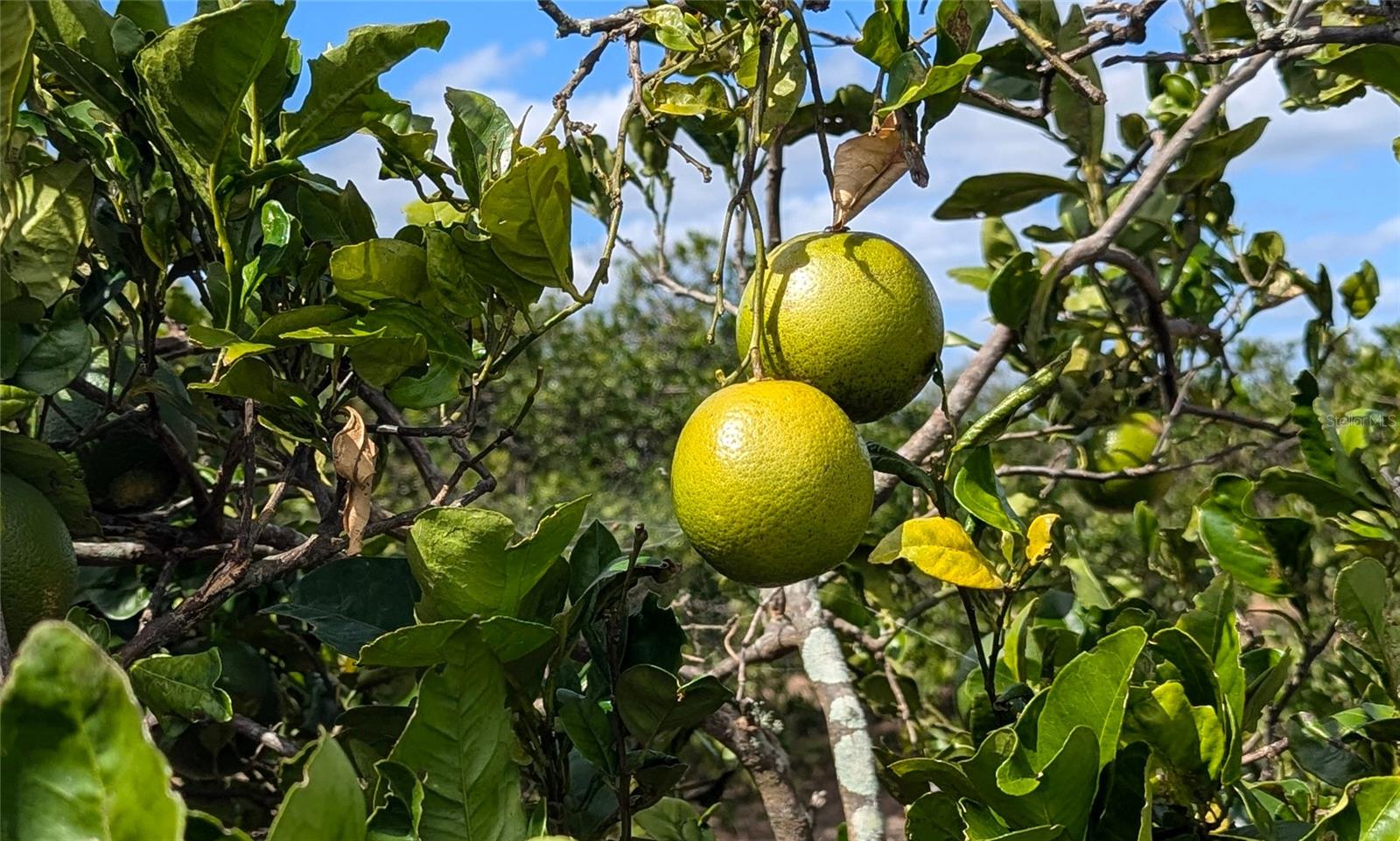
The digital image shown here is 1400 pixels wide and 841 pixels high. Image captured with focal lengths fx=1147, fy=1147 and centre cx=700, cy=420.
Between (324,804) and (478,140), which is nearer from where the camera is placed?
(324,804)

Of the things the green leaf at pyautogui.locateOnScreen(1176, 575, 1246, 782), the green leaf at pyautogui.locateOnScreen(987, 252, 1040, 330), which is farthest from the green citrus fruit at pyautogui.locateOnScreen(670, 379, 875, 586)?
the green leaf at pyautogui.locateOnScreen(987, 252, 1040, 330)

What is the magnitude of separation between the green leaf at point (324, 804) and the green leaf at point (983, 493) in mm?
662

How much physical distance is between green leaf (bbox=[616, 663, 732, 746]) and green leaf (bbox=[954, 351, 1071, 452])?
319 millimetres

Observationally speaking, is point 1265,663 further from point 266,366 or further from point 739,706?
point 266,366

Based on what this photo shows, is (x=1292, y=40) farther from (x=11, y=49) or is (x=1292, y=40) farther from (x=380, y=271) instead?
(x=11, y=49)

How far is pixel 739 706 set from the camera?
148cm

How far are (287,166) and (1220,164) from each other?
1.56 m

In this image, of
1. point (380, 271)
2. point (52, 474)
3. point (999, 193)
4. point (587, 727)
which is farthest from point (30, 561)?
point (999, 193)

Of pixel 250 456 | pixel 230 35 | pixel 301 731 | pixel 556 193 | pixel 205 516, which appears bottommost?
pixel 301 731

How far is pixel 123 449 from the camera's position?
1.27 m

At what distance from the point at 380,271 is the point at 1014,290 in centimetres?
96

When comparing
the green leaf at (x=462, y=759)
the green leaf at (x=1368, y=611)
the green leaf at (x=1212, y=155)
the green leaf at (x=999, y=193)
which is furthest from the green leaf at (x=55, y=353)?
the green leaf at (x=1212, y=155)

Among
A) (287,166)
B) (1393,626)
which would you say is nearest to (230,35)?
(287,166)

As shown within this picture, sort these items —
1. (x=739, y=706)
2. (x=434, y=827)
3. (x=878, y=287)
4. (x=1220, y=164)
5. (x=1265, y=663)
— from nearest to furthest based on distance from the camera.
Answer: (x=434, y=827) < (x=878, y=287) < (x=1265, y=663) < (x=739, y=706) < (x=1220, y=164)
